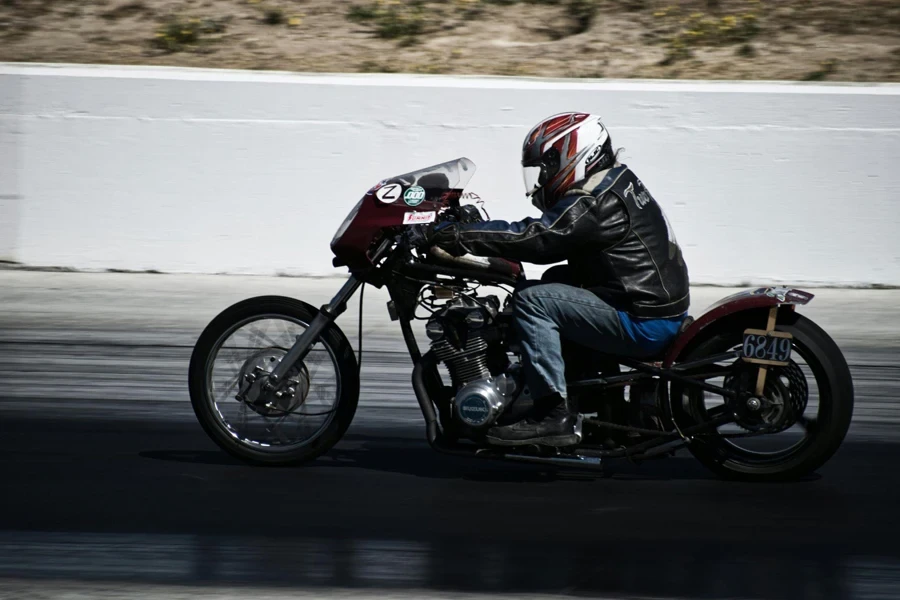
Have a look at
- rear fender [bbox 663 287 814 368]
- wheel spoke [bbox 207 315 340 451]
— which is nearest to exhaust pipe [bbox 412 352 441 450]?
wheel spoke [bbox 207 315 340 451]

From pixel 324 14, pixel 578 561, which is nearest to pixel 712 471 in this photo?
pixel 578 561

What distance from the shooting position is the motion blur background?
4.62 metres

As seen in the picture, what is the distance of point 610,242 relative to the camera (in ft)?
17.3

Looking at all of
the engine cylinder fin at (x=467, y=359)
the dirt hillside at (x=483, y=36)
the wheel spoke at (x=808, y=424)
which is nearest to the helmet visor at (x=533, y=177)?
the engine cylinder fin at (x=467, y=359)

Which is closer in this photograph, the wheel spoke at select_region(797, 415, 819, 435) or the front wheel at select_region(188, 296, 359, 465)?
the wheel spoke at select_region(797, 415, 819, 435)

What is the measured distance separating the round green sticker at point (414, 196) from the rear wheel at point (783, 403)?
4.43ft

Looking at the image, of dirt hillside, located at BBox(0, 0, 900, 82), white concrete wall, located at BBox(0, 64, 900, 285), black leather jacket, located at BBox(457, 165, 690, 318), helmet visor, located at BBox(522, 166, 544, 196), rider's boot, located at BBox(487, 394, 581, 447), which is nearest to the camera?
black leather jacket, located at BBox(457, 165, 690, 318)

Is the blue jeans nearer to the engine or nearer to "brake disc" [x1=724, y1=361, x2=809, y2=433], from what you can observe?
the engine

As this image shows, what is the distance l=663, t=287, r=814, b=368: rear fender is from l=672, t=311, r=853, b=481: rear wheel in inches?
2.5

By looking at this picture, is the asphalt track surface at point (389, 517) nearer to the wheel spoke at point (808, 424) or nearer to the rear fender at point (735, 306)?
the wheel spoke at point (808, 424)

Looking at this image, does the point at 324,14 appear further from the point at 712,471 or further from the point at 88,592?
the point at 88,592

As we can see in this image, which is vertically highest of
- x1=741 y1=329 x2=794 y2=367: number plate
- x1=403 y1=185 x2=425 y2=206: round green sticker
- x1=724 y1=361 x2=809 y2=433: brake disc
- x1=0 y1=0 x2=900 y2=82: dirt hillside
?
x1=403 y1=185 x2=425 y2=206: round green sticker

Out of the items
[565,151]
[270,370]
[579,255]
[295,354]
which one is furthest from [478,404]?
[565,151]

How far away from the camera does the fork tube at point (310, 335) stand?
557 centimetres
